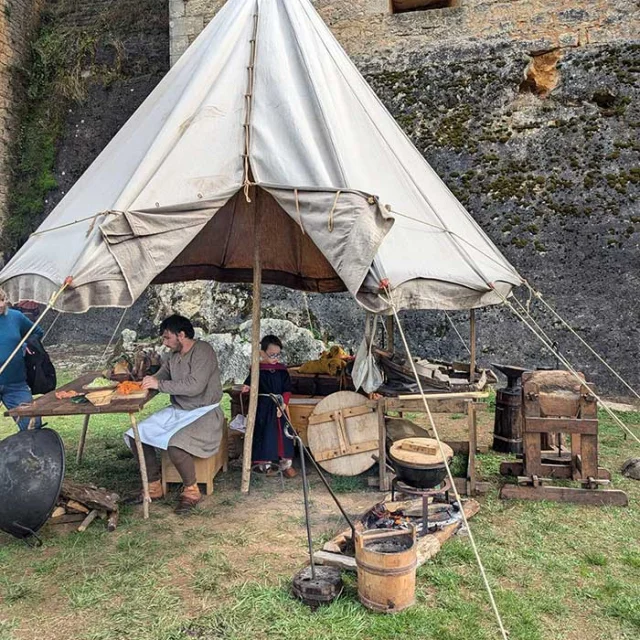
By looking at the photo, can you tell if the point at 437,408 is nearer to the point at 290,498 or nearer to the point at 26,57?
the point at 290,498

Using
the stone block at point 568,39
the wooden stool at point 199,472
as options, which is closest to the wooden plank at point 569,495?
the wooden stool at point 199,472

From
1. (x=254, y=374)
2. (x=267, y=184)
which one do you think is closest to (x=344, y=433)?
(x=254, y=374)

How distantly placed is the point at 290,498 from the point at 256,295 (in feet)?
4.71

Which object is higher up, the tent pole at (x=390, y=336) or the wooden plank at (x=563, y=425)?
the tent pole at (x=390, y=336)

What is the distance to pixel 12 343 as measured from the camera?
15.3ft

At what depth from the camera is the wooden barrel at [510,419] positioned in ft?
16.5

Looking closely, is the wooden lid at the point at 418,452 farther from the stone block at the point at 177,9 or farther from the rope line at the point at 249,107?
Answer: the stone block at the point at 177,9

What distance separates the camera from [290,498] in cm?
407

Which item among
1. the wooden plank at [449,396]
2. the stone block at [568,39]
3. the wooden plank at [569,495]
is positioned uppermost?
the stone block at [568,39]

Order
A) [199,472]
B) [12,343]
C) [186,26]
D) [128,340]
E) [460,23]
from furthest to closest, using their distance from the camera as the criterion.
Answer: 1. [186,26]
2. [128,340]
3. [460,23]
4. [12,343]
5. [199,472]

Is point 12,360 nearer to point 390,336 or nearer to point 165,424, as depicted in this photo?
point 165,424

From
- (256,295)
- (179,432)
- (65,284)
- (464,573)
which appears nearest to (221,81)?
(256,295)

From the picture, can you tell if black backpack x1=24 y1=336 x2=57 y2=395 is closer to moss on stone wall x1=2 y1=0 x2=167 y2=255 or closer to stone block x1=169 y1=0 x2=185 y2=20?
stone block x1=169 y1=0 x2=185 y2=20

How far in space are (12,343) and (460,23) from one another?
276 inches
